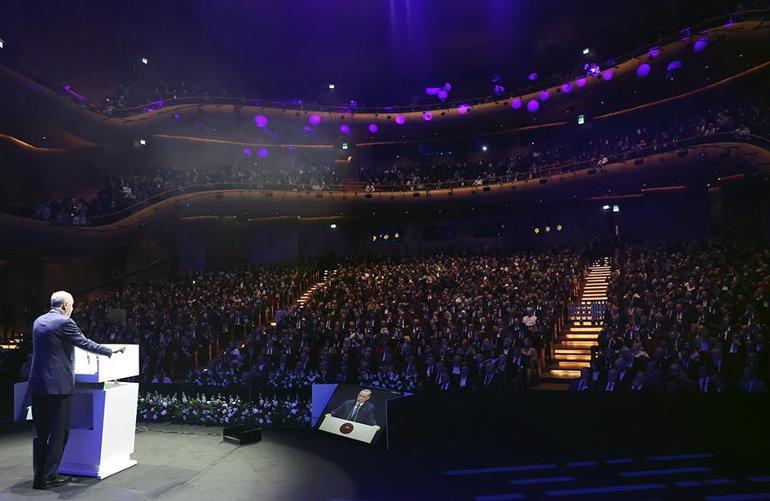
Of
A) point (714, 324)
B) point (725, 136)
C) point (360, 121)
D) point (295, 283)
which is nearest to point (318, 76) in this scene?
point (360, 121)

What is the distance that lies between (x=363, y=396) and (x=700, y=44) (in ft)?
58.2

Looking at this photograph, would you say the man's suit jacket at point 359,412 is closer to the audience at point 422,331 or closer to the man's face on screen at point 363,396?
the man's face on screen at point 363,396

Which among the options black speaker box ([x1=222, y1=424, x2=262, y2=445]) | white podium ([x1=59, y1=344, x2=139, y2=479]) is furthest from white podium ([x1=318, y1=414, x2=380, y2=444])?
white podium ([x1=59, y1=344, x2=139, y2=479])

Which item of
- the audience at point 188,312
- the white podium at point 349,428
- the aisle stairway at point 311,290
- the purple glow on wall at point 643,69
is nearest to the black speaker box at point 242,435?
the white podium at point 349,428

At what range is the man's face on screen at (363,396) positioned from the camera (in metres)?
6.04

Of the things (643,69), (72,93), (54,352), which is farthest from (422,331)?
(72,93)

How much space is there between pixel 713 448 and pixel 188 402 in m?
6.35

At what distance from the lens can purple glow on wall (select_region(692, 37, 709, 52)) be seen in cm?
1694

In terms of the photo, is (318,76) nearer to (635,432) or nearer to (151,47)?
(151,47)

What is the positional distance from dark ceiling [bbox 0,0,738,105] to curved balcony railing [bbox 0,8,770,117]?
4.46 feet

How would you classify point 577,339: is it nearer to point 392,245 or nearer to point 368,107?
point 392,245

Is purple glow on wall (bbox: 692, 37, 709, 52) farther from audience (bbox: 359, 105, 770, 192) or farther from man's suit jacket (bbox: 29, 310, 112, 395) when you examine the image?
man's suit jacket (bbox: 29, 310, 112, 395)

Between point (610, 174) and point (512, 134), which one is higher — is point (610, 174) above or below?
below

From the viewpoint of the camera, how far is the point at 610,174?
20234 millimetres
